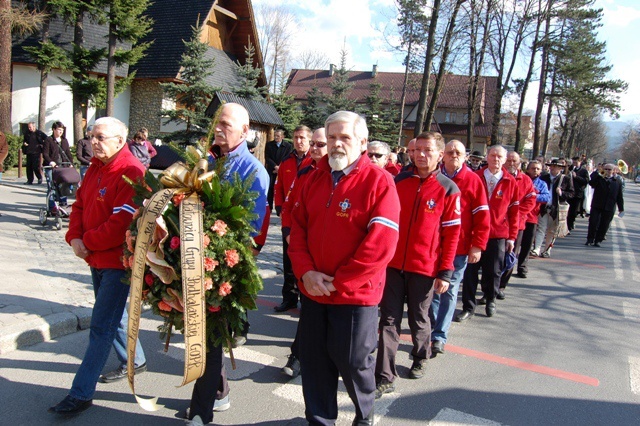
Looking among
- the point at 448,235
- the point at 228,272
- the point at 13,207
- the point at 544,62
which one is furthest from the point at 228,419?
the point at 544,62

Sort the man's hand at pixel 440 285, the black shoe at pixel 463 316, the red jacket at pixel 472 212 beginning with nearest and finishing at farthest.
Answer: the man's hand at pixel 440 285 → the red jacket at pixel 472 212 → the black shoe at pixel 463 316

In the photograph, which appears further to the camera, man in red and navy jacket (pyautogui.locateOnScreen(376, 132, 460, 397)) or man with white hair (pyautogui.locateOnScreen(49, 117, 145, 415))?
man in red and navy jacket (pyautogui.locateOnScreen(376, 132, 460, 397))

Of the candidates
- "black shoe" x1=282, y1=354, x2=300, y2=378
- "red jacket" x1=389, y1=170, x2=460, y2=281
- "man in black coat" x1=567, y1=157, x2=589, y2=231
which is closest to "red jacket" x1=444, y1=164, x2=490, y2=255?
"red jacket" x1=389, y1=170, x2=460, y2=281

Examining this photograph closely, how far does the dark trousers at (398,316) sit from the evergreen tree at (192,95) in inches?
593

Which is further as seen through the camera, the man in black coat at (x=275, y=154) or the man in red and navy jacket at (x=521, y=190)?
the man in black coat at (x=275, y=154)

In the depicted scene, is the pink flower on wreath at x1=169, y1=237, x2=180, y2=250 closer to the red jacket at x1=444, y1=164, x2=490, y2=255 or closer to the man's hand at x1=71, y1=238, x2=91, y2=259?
the man's hand at x1=71, y1=238, x2=91, y2=259

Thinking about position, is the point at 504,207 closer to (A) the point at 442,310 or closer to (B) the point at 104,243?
(A) the point at 442,310

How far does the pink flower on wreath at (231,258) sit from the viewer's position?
3.02 m

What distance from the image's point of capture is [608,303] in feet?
24.7

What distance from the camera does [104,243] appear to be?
3.52m

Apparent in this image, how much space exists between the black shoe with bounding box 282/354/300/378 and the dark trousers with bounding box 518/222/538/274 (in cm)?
575

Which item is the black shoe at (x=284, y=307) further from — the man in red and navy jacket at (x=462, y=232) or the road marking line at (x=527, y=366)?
the road marking line at (x=527, y=366)

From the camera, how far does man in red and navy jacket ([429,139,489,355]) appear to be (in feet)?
16.7

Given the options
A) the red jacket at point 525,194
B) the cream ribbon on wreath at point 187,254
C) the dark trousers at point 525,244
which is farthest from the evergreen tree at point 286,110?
the cream ribbon on wreath at point 187,254
